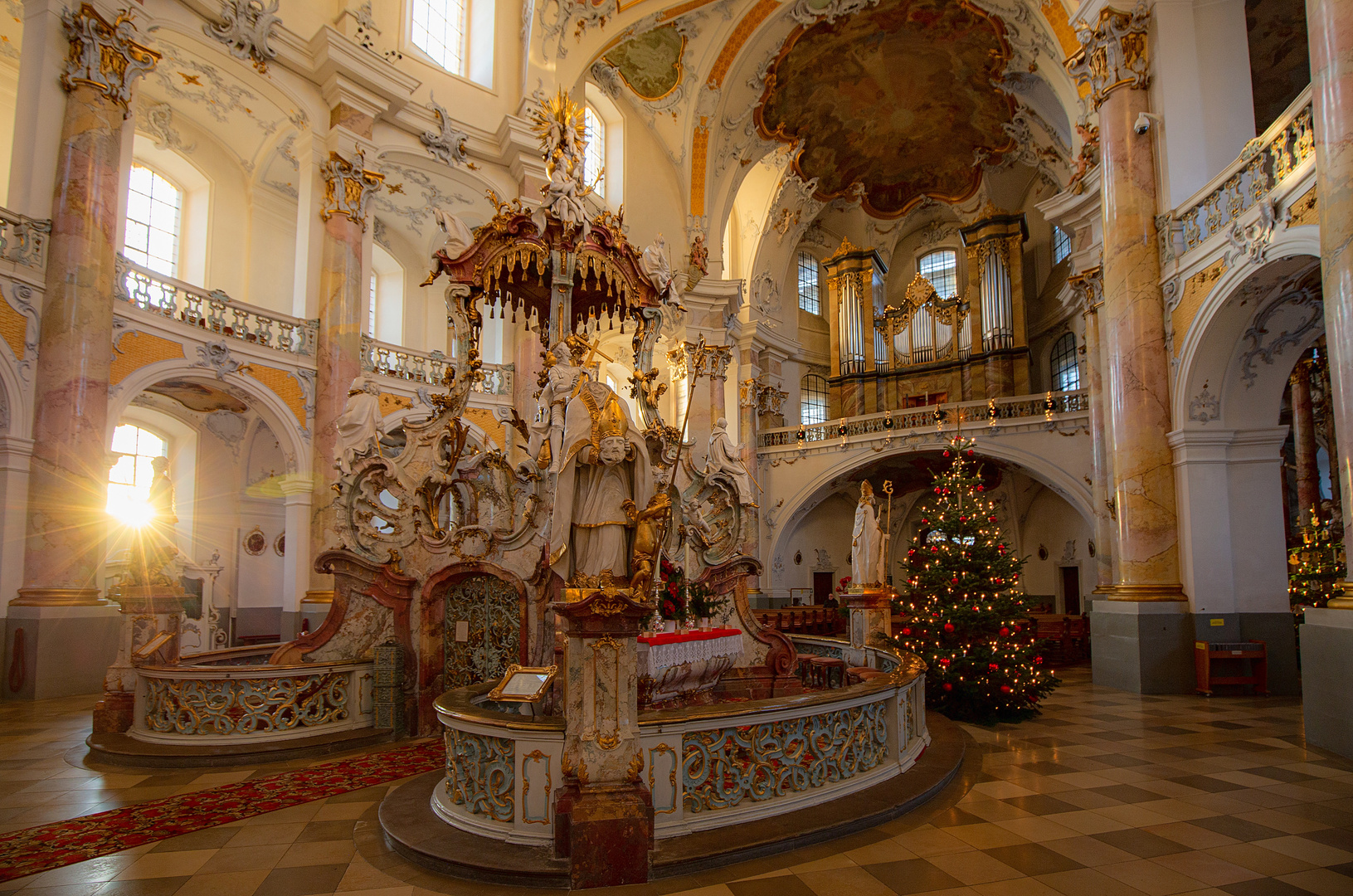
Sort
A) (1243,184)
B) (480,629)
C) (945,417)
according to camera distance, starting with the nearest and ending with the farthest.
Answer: (480,629), (1243,184), (945,417)

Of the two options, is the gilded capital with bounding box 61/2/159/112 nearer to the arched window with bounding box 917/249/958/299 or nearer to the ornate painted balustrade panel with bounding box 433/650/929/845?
the ornate painted balustrade panel with bounding box 433/650/929/845

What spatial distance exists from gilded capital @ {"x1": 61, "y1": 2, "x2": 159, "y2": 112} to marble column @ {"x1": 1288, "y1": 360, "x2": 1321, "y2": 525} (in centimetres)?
2196

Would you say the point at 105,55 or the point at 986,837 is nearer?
the point at 986,837

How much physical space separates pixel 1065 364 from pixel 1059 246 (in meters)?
3.81

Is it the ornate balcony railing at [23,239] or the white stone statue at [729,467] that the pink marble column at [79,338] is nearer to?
the ornate balcony railing at [23,239]

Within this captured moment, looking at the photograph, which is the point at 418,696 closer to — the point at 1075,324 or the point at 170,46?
the point at 170,46

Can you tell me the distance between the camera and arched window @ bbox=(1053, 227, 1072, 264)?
23.7 meters

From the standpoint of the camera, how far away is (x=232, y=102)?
14812 millimetres

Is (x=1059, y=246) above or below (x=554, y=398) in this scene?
above

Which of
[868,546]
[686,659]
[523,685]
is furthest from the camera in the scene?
[868,546]

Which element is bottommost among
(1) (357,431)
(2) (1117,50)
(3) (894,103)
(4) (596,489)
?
(4) (596,489)

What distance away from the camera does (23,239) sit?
1007cm

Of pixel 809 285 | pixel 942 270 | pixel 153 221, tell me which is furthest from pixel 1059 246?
pixel 153 221

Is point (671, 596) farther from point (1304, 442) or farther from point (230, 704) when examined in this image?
point (1304, 442)
